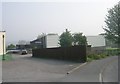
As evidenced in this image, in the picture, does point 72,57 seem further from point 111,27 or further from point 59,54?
point 111,27

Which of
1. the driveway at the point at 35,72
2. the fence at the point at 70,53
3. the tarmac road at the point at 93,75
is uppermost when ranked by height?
the fence at the point at 70,53

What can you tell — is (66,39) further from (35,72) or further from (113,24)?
(35,72)

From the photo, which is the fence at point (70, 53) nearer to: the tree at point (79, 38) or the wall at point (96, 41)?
the tree at point (79, 38)

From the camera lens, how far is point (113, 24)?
188 feet

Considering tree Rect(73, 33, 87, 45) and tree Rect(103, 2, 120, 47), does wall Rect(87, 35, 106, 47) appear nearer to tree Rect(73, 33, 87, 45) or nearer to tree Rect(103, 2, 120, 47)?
tree Rect(73, 33, 87, 45)

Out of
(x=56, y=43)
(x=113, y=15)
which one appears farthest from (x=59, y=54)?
(x=56, y=43)

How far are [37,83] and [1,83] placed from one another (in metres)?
2.08

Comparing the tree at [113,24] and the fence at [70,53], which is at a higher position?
the tree at [113,24]

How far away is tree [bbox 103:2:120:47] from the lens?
55969mm

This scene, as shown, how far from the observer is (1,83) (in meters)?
15.3

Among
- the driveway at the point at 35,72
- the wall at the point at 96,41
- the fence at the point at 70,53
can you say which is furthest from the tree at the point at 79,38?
the driveway at the point at 35,72

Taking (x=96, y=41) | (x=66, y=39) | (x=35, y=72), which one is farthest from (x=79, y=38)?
(x=35, y=72)

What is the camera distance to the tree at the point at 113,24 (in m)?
56.0

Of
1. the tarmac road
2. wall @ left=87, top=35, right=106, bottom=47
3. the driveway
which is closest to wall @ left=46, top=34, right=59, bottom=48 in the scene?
wall @ left=87, top=35, right=106, bottom=47
